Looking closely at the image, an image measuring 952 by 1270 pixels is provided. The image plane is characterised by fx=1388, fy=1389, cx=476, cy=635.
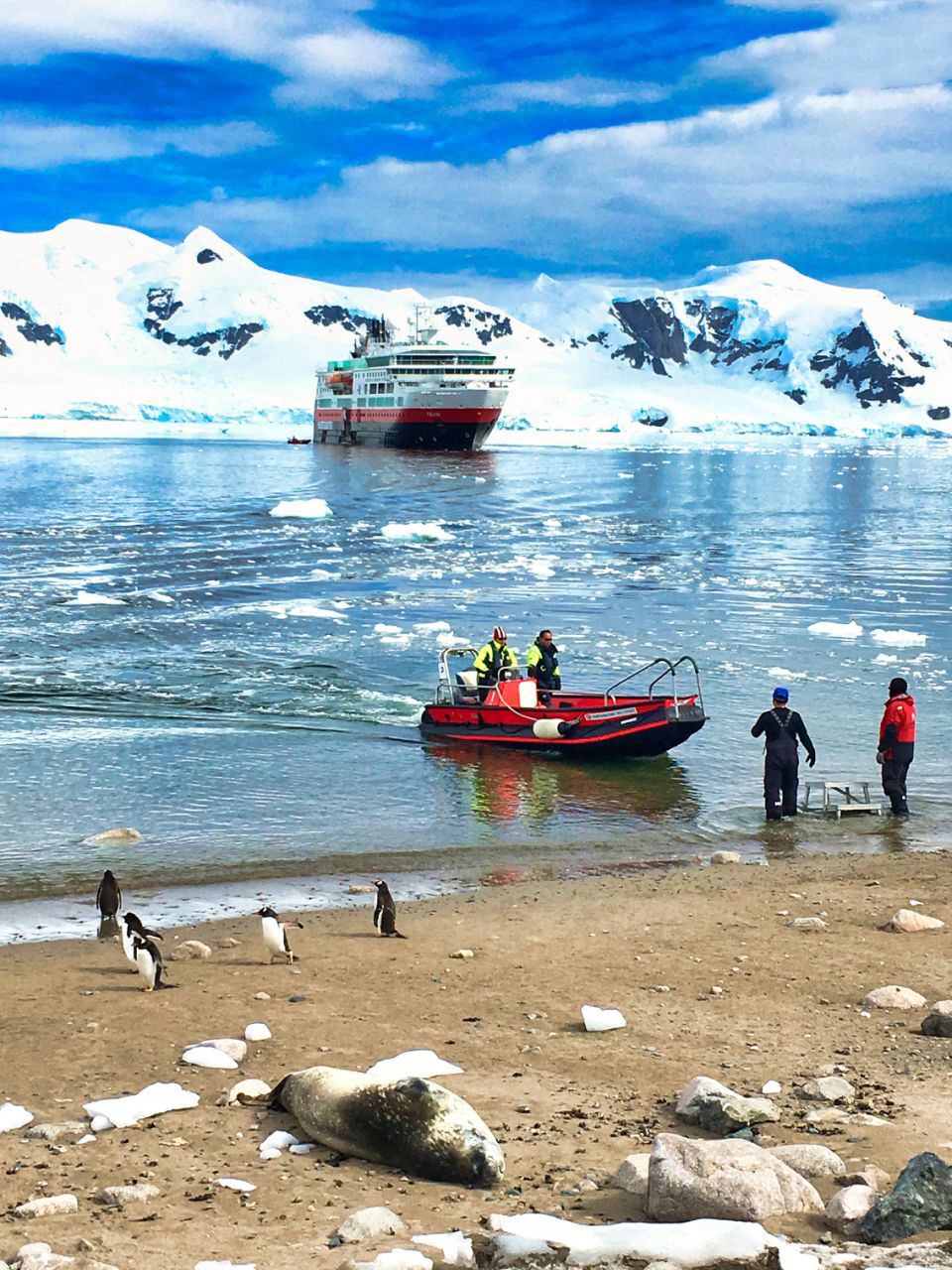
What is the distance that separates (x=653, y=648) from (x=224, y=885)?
15623 millimetres

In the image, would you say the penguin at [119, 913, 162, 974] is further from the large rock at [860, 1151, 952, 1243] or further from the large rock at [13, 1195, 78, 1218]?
the large rock at [860, 1151, 952, 1243]

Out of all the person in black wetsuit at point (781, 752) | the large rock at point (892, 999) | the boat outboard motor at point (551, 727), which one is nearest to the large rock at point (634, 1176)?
the large rock at point (892, 999)

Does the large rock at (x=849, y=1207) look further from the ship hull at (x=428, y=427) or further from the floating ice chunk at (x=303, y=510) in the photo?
the ship hull at (x=428, y=427)

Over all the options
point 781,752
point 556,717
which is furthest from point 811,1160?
point 556,717

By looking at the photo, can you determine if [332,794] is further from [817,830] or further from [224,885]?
[817,830]

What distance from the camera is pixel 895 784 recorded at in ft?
51.2

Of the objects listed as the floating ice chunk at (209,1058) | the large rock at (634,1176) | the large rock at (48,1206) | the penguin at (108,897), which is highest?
the large rock at (634,1176)

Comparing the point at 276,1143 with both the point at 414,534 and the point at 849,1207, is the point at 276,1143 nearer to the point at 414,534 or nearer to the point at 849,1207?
the point at 849,1207

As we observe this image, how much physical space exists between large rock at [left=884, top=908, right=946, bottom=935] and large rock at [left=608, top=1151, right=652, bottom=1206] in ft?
16.8

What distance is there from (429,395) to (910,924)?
106 meters

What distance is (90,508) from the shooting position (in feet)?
195

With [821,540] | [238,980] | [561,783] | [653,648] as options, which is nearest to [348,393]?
[821,540]

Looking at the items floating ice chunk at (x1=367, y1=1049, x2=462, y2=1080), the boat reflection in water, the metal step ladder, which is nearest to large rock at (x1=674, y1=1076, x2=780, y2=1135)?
floating ice chunk at (x1=367, y1=1049, x2=462, y2=1080)

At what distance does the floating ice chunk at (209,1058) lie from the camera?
303 inches
